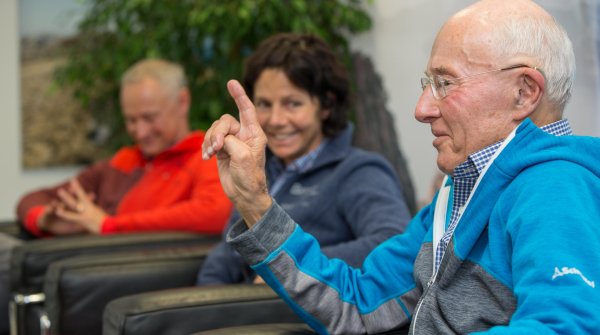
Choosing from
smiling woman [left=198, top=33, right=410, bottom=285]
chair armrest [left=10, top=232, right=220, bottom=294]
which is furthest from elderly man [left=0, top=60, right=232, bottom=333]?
smiling woman [left=198, top=33, right=410, bottom=285]

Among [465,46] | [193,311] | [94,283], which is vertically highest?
[465,46]

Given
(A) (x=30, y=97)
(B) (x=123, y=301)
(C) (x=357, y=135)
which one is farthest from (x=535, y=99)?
(A) (x=30, y=97)

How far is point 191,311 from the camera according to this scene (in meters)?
1.88

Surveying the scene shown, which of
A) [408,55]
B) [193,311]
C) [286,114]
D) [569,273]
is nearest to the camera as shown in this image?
[569,273]

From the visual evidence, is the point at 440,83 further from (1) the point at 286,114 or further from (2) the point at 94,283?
(2) the point at 94,283

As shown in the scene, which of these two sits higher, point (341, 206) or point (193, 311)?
point (341, 206)

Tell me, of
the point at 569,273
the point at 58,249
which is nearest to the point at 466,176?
the point at 569,273

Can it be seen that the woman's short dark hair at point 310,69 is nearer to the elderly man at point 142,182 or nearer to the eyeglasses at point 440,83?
the elderly man at point 142,182

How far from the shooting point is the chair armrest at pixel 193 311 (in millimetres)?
1845

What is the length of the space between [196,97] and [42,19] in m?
1.72

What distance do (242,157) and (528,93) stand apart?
503 millimetres

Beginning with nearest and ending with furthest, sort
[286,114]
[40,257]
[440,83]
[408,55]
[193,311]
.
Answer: [440,83], [193,311], [286,114], [40,257], [408,55]

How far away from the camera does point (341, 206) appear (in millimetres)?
2234

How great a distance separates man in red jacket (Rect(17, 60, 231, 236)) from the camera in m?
3.14
